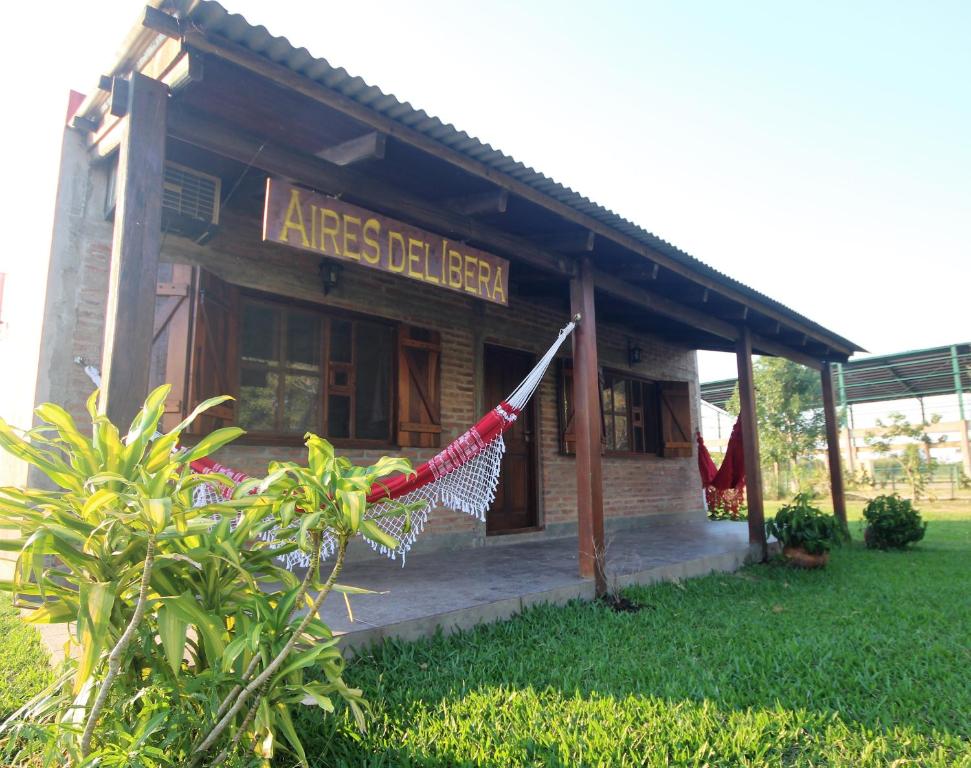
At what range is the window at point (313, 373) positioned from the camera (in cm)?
402

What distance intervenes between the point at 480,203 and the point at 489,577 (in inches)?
87.8

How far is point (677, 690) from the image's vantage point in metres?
2.23

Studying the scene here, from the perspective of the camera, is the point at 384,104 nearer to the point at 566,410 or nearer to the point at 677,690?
the point at 677,690

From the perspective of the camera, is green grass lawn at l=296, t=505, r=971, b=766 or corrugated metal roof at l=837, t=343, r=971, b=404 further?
corrugated metal roof at l=837, t=343, r=971, b=404

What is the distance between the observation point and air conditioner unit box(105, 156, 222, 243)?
3066mm

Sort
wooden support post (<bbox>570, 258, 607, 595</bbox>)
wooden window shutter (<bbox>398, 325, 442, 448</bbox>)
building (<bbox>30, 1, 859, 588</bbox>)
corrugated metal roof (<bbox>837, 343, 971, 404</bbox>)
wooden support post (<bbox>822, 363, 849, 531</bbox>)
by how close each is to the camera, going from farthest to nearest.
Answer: corrugated metal roof (<bbox>837, 343, 971, 404</bbox>), wooden support post (<bbox>822, 363, 849, 531</bbox>), wooden window shutter (<bbox>398, 325, 442, 448</bbox>), wooden support post (<bbox>570, 258, 607, 595</bbox>), building (<bbox>30, 1, 859, 588</bbox>)

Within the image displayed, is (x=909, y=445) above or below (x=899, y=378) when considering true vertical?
below

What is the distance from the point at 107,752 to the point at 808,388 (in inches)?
742

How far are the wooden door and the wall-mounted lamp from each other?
1.78m

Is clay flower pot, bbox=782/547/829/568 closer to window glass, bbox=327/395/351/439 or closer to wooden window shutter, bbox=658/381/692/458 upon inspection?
wooden window shutter, bbox=658/381/692/458

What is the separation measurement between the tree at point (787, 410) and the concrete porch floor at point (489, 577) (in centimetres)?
1262

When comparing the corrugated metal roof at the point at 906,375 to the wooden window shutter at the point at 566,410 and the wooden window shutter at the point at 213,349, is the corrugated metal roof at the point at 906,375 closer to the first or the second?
the wooden window shutter at the point at 566,410

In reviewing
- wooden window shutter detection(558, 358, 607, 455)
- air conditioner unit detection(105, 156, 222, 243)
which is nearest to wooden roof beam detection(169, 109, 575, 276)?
air conditioner unit detection(105, 156, 222, 243)

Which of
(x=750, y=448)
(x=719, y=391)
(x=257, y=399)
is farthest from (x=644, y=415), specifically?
(x=719, y=391)
